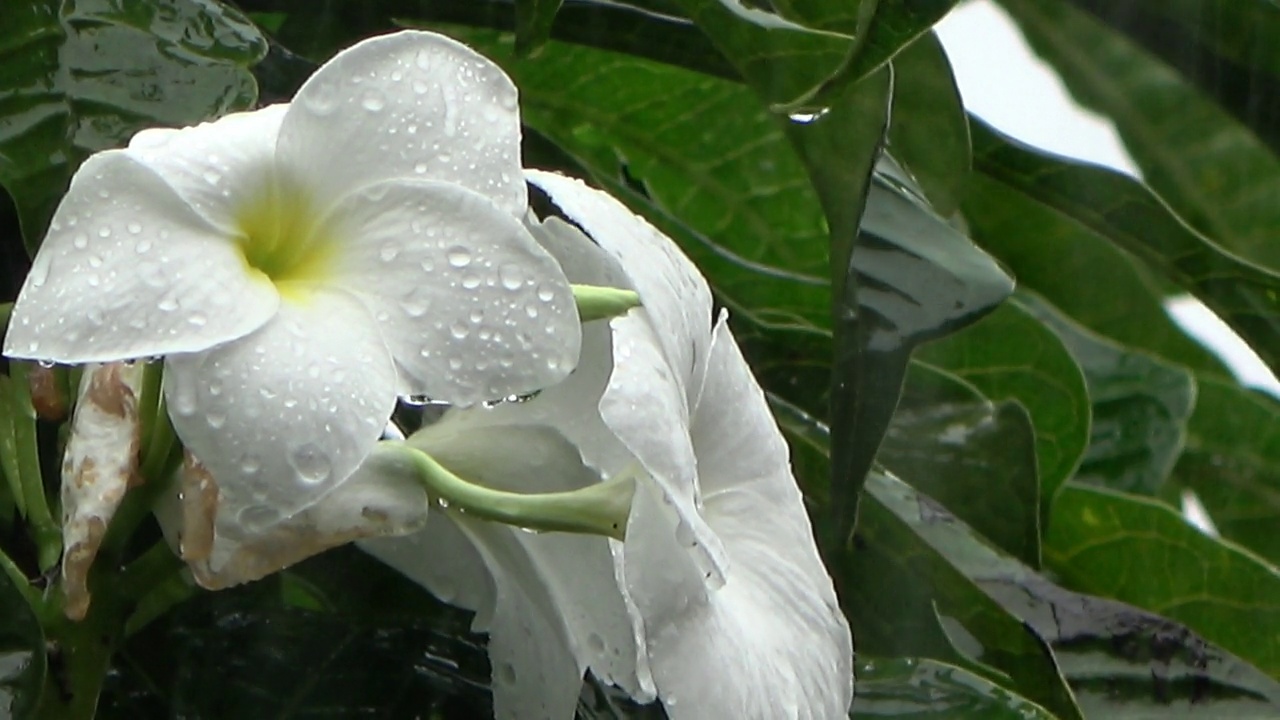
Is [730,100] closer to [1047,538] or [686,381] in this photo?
[1047,538]

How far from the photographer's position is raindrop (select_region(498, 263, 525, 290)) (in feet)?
0.78

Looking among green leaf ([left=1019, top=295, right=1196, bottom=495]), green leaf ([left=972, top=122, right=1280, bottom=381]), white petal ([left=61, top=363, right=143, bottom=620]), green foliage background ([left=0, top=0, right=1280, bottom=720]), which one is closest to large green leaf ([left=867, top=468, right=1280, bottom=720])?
green foliage background ([left=0, top=0, right=1280, bottom=720])

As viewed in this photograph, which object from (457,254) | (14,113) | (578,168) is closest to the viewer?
(457,254)

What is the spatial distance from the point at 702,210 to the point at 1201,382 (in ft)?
1.09

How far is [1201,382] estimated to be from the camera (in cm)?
82

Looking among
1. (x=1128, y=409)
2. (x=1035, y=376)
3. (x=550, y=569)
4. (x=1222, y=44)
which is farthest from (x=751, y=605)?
(x=1128, y=409)

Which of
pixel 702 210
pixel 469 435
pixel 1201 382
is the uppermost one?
pixel 469 435

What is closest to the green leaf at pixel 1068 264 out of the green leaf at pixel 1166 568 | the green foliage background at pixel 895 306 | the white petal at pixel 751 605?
the green foliage background at pixel 895 306

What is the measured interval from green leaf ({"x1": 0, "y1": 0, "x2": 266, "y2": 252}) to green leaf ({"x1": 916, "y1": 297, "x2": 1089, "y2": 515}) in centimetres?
37

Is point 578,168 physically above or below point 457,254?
below

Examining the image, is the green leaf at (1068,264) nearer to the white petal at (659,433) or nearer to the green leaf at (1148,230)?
the green leaf at (1148,230)

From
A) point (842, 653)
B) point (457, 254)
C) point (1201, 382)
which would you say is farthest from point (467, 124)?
point (1201, 382)

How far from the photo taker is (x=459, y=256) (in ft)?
0.79

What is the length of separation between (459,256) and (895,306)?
187 mm
